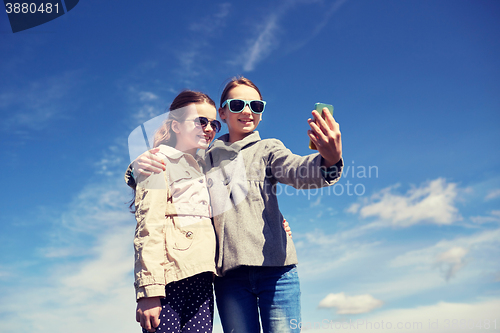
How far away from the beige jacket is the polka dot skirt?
19cm

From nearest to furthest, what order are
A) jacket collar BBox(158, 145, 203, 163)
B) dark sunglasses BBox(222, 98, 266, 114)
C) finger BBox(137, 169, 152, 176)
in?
finger BBox(137, 169, 152, 176) < jacket collar BBox(158, 145, 203, 163) < dark sunglasses BBox(222, 98, 266, 114)

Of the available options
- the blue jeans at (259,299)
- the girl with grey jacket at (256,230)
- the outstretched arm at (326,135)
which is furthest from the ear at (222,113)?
the blue jeans at (259,299)

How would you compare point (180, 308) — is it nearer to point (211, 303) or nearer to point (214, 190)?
point (211, 303)

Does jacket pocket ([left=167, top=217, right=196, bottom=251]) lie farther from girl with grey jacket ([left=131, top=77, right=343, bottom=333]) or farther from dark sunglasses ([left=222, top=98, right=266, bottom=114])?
dark sunglasses ([left=222, top=98, right=266, bottom=114])

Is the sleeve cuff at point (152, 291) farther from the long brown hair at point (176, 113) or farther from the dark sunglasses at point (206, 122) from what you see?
the dark sunglasses at point (206, 122)

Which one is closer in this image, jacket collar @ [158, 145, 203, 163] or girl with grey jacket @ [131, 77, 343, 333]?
girl with grey jacket @ [131, 77, 343, 333]

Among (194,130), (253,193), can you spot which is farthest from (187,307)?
(194,130)

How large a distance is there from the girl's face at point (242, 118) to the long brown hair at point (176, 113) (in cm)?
38

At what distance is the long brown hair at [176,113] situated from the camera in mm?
4789

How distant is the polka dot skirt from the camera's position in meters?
3.68

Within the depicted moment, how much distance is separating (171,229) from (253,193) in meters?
1.00

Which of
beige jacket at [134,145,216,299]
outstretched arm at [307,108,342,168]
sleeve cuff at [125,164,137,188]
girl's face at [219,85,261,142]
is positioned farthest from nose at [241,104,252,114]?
sleeve cuff at [125,164,137,188]

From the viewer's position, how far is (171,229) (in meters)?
3.88

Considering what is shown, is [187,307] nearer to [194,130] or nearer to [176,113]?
[194,130]
